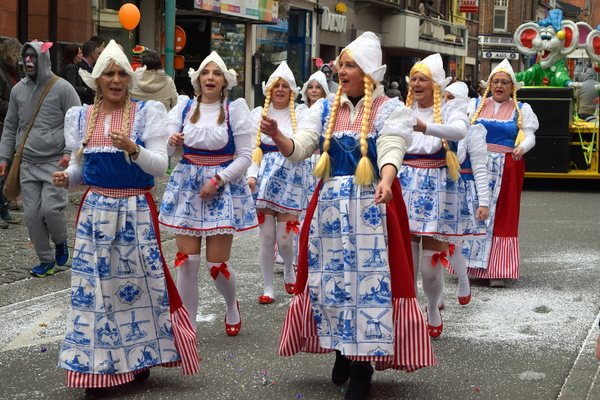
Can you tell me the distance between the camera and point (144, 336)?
15.4ft

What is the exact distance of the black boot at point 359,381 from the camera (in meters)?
4.61

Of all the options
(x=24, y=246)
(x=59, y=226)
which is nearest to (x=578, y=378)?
(x=59, y=226)

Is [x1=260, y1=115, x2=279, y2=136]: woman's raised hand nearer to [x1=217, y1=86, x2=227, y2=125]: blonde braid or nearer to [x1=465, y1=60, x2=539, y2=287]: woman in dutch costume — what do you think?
[x1=217, y1=86, x2=227, y2=125]: blonde braid

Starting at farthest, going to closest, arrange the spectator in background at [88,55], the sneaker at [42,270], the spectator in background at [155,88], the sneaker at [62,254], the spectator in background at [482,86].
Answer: the spectator in background at [482,86] → the spectator in background at [155,88] → the spectator in background at [88,55] → the sneaker at [62,254] → the sneaker at [42,270]

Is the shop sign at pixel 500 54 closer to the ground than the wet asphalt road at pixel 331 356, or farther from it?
farther from it

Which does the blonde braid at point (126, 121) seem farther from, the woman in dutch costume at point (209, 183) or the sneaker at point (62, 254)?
the sneaker at point (62, 254)

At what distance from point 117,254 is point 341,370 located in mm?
1386

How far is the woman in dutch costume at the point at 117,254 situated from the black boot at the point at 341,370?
2.53 feet

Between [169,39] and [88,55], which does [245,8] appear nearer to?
[169,39]

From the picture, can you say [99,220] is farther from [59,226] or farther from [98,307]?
[59,226]

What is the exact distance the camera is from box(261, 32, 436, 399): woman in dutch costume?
4586mm

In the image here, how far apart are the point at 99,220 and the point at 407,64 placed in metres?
35.6

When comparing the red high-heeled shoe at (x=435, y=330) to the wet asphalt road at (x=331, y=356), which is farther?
the red high-heeled shoe at (x=435, y=330)

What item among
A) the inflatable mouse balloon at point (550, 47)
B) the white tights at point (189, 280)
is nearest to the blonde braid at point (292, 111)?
the white tights at point (189, 280)
